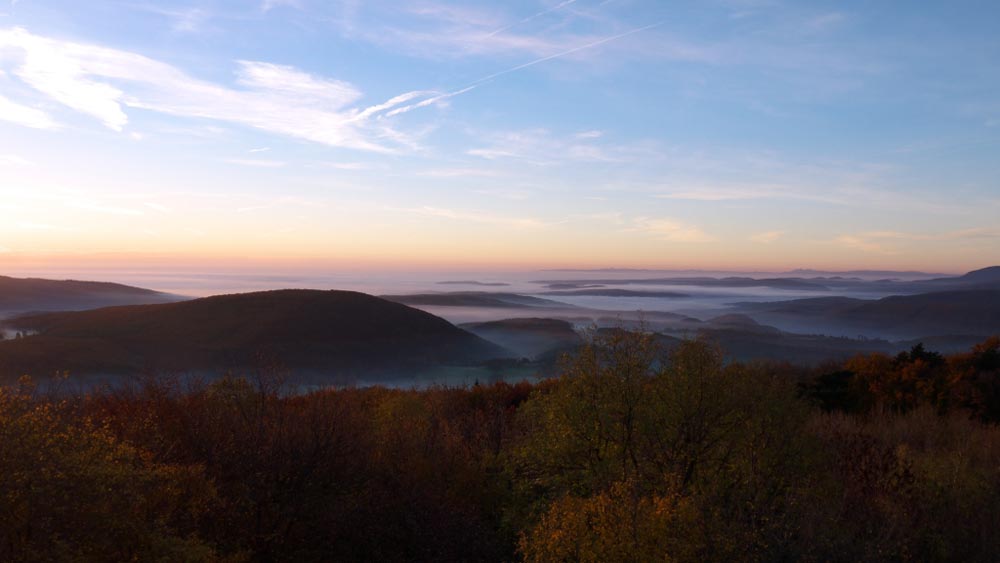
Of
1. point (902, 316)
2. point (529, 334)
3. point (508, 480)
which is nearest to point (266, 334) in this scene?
point (529, 334)

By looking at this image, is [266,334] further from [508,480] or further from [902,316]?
[902,316]

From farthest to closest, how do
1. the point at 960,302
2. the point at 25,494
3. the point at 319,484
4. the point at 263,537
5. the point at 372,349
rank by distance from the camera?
the point at 960,302 < the point at 372,349 < the point at 319,484 < the point at 263,537 < the point at 25,494

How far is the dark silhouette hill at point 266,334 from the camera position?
212ft

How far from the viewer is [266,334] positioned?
236 ft

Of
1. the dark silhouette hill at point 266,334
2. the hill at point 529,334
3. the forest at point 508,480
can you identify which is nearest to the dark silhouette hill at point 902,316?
the hill at point 529,334

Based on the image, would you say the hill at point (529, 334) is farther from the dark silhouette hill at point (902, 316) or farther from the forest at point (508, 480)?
the forest at point (508, 480)

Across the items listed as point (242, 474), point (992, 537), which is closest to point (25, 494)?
point (242, 474)

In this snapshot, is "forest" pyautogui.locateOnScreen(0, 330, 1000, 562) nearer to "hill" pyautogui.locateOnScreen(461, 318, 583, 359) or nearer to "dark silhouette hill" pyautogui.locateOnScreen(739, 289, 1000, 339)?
"hill" pyautogui.locateOnScreen(461, 318, 583, 359)

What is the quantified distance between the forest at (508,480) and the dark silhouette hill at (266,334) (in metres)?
47.8

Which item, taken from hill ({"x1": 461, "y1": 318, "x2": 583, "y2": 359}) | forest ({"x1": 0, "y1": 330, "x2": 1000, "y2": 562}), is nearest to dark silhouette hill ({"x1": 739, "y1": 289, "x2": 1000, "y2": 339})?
hill ({"x1": 461, "y1": 318, "x2": 583, "y2": 359})

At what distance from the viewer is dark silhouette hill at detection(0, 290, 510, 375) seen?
64750 mm

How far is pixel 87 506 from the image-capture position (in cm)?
806

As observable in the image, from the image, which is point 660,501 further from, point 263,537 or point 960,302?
point 960,302

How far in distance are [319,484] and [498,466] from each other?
18.2 ft
